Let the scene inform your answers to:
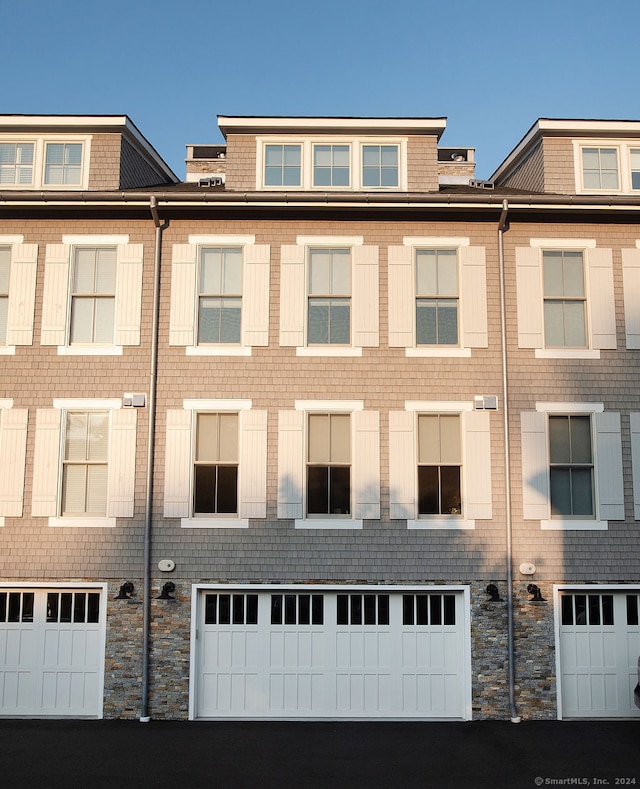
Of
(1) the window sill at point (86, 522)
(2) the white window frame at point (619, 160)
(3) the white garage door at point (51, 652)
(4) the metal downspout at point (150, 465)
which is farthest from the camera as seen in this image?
(2) the white window frame at point (619, 160)

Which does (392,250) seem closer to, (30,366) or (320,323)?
(320,323)

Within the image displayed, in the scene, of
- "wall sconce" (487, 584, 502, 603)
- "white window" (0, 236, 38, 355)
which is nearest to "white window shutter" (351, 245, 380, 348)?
"wall sconce" (487, 584, 502, 603)

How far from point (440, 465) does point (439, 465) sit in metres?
0.02

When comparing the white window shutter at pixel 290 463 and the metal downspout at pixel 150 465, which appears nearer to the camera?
the metal downspout at pixel 150 465

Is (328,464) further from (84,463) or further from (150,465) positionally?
(84,463)

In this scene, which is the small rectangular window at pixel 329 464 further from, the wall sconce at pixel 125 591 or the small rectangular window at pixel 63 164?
the small rectangular window at pixel 63 164

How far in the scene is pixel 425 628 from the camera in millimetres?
11828

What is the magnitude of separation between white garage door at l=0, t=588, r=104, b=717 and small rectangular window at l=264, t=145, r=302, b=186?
24.9 ft

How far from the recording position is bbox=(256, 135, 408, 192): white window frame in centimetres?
1344

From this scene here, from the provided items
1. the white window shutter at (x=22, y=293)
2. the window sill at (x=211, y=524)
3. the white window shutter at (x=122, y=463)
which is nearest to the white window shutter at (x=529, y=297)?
the window sill at (x=211, y=524)

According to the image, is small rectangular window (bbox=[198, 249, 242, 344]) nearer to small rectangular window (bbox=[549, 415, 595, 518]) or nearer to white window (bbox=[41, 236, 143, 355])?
white window (bbox=[41, 236, 143, 355])

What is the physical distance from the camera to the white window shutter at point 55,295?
483 inches

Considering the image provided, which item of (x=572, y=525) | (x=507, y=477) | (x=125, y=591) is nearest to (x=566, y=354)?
(x=507, y=477)

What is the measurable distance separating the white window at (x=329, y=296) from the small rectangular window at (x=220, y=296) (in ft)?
2.47
